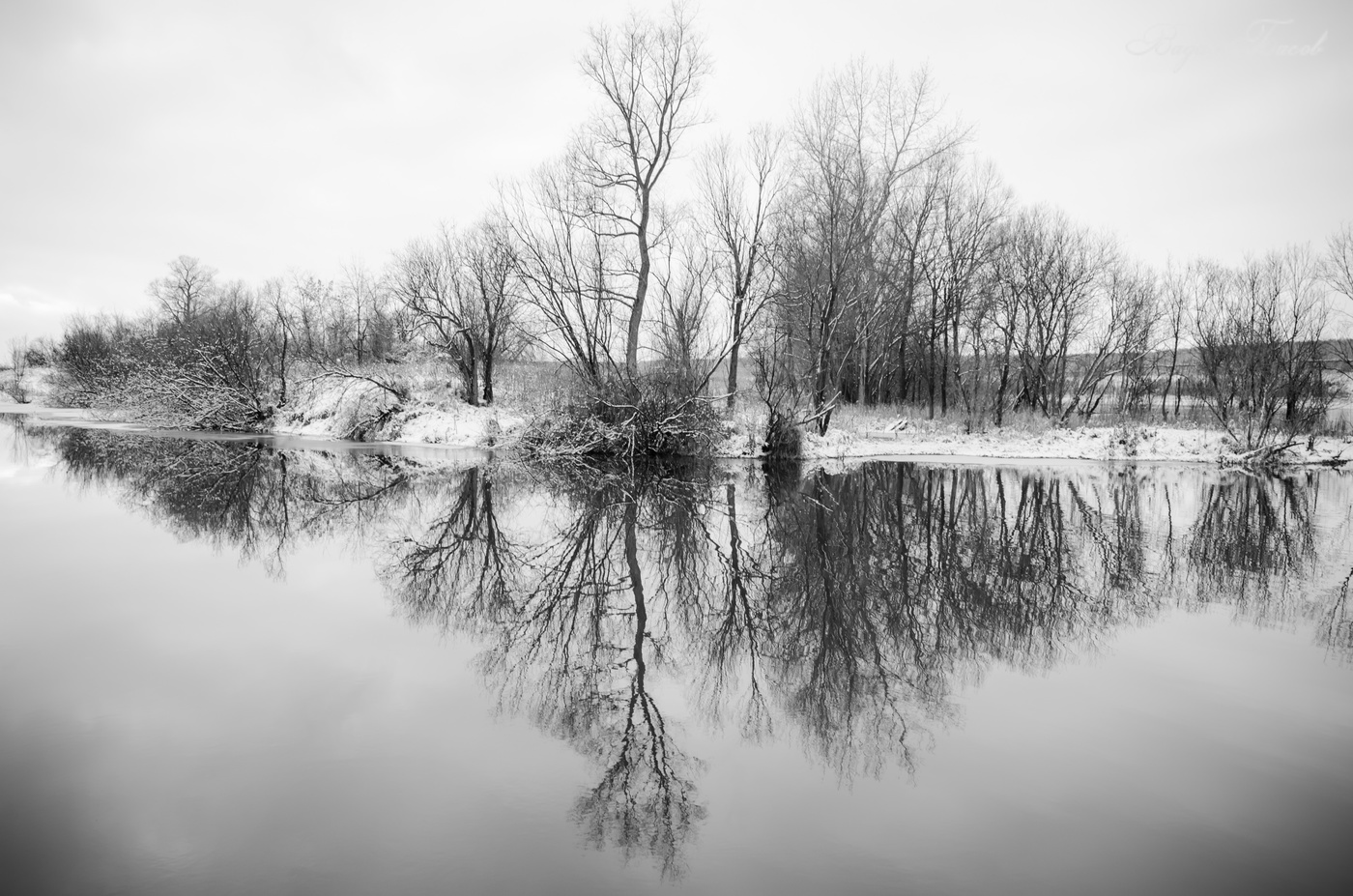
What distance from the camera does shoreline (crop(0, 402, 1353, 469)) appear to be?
74.6ft

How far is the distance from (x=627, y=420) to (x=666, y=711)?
51.5 ft

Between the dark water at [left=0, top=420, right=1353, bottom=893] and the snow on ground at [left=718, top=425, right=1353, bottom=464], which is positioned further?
the snow on ground at [left=718, top=425, right=1353, bottom=464]

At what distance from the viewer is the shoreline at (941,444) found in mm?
22750

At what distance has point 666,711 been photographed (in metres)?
4.45

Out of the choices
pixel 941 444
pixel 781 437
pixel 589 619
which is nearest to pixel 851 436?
pixel 941 444

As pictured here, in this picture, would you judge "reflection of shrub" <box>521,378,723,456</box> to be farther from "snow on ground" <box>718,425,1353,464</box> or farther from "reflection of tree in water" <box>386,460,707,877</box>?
"reflection of tree in water" <box>386,460,707,877</box>

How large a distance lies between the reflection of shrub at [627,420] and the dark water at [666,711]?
10216 millimetres

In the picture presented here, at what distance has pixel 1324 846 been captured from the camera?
317cm

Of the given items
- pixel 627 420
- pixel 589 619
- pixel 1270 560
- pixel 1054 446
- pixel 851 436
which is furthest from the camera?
pixel 1054 446

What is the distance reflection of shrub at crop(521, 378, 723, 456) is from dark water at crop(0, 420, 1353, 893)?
1022 centimetres

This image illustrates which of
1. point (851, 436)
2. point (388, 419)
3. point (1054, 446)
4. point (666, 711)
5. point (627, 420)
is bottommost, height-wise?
point (666, 711)

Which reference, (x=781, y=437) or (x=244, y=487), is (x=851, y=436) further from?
(x=244, y=487)

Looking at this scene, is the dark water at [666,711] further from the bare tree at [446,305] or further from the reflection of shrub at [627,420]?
the bare tree at [446,305]

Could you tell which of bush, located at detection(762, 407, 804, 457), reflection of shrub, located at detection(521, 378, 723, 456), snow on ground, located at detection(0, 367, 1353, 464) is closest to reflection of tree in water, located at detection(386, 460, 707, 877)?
reflection of shrub, located at detection(521, 378, 723, 456)
